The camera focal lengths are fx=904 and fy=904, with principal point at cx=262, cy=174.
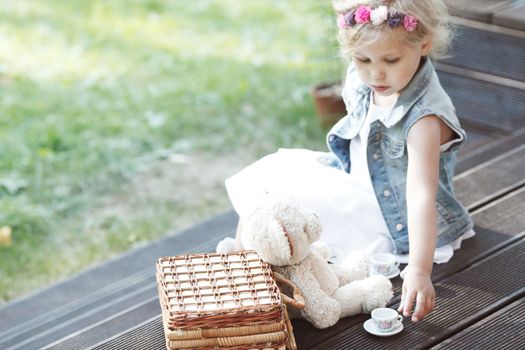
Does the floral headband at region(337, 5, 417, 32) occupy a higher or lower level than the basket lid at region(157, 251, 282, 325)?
higher

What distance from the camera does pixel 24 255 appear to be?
370 centimetres

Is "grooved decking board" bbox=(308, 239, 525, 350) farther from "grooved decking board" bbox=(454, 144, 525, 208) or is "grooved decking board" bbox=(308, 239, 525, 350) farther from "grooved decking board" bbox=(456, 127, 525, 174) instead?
"grooved decking board" bbox=(456, 127, 525, 174)

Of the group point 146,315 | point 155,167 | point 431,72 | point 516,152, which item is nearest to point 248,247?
point 146,315

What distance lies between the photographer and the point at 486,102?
4.07m

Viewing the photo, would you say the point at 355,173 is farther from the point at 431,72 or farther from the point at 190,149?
the point at 190,149

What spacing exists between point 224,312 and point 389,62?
81 centimetres

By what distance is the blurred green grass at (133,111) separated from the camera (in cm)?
391

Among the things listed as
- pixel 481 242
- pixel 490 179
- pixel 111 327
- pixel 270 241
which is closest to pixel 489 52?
pixel 490 179

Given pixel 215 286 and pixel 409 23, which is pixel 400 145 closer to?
pixel 409 23

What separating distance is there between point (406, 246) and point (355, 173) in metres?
0.28

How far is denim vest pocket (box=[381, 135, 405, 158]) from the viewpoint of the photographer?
8.14 feet

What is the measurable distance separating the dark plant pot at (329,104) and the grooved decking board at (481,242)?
1.59 meters

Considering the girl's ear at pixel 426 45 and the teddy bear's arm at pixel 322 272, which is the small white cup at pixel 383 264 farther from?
the girl's ear at pixel 426 45

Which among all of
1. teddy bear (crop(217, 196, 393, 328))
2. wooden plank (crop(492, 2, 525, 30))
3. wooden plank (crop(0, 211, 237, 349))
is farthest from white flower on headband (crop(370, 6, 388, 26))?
wooden plank (crop(492, 2, 525, 30))
